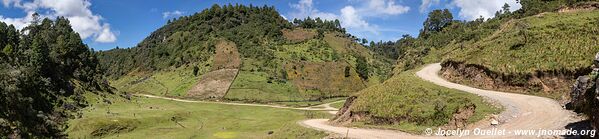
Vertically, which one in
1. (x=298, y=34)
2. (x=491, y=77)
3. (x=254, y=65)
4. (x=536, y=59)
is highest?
(x=298, y=34)

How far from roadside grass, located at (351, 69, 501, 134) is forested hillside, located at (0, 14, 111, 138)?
4306cm

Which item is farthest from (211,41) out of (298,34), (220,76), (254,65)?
(298,34)

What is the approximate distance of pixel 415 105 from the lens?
42.0 meters

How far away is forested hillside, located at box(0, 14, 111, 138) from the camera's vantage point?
59031 millimetres

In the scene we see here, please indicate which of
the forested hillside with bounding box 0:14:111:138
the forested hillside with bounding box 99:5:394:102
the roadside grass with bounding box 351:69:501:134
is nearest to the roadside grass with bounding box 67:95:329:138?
the forested hillside with bounding box 0:14:111:138

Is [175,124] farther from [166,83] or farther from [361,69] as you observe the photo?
[361,69]

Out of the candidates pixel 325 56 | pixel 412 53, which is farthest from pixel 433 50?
pixel 325 56

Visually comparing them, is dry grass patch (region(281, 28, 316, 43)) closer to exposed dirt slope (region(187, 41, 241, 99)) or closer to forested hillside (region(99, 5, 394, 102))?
forested hillside (region(99, 5, 394, 102))

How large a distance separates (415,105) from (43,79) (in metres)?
73.0

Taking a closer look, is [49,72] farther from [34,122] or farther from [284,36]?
[284,36]

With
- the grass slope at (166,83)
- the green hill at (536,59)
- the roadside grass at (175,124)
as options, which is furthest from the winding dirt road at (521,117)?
the grass slope at (166,83)

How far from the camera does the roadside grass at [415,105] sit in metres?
37.6

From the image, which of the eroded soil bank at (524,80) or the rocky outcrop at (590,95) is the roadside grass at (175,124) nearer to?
the eroded soil bank at (524,80)

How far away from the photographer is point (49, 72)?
93000mm
